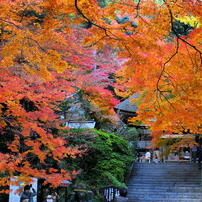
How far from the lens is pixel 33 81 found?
30.2ft

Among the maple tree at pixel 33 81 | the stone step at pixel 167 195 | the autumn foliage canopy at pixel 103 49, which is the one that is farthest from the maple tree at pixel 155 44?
the stone step at pixel 167 195

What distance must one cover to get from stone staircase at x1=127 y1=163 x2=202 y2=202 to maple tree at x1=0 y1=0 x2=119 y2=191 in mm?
4279

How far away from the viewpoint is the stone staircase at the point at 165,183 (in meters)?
13.3

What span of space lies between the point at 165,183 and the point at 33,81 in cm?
881

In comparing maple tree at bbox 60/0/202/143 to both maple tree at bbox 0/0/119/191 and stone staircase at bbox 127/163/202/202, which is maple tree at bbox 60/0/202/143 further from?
stone staircase at bbox 127/163/202/202

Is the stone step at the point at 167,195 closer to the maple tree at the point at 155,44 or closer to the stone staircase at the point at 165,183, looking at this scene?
the stone staircase at the point at 165,183

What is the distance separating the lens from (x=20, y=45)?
6.20 metres

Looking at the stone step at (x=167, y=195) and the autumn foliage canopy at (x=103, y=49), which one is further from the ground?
the autumn foliage canopy at (x=103, y=49)

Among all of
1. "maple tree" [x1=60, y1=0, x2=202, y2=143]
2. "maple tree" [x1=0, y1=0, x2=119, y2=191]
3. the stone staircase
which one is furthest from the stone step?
"maple tree" [x1=0, y1=0, x2=119, y2=191]

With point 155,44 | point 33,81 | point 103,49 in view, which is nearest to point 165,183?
point 33,81

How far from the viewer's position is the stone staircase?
1328 centimetres

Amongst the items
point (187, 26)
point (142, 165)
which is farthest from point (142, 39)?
point (187, 26)

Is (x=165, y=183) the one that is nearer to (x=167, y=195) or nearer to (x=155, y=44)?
(x=167, y=195)

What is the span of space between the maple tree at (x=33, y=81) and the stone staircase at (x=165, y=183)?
428 cm
